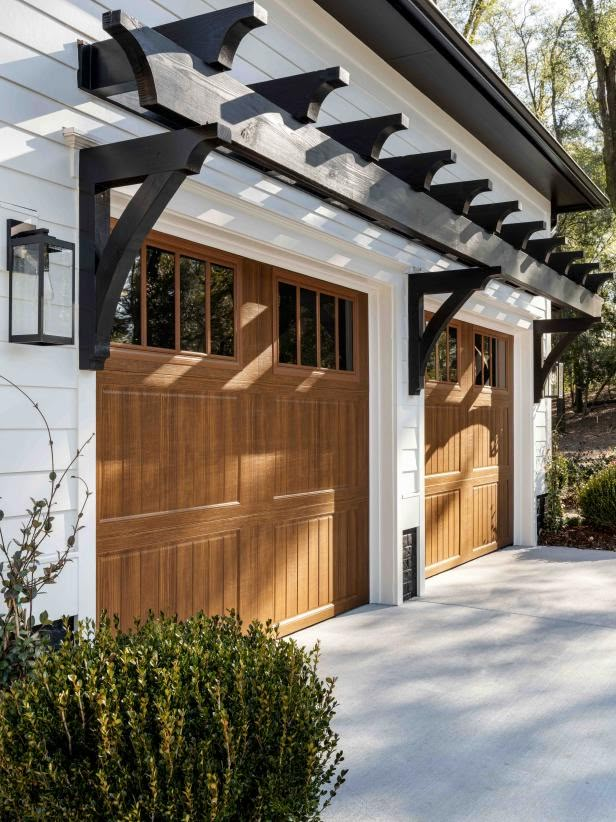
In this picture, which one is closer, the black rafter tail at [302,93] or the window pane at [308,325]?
the black rafter tail at [302,93]

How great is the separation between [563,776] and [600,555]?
16.8ft

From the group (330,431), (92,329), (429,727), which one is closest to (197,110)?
(92,329)

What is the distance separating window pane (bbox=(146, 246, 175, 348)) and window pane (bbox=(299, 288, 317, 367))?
4.32 ft

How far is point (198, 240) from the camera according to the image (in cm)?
405

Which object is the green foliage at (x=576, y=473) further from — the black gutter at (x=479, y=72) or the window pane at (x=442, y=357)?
the window pane at (x=442, y=357)

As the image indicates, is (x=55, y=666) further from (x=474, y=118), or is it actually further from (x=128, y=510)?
(x=474, y=118)

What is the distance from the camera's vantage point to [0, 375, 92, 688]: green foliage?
246 cm

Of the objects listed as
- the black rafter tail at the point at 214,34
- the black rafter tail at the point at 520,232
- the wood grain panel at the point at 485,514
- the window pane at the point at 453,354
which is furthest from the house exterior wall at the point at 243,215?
the wood grain panel at the point at 485,514

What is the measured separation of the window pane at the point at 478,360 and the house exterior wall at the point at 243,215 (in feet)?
1.00

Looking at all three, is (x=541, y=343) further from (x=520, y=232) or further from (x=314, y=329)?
(x=314, y=329)

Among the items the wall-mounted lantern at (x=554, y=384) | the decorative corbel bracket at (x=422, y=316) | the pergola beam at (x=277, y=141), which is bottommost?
the wall-mounted lantern at (x=554, y=384)

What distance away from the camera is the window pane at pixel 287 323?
4.92 metres

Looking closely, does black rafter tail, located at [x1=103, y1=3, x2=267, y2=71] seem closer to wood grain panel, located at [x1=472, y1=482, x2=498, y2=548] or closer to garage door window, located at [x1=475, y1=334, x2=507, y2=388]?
garage door window, located at [x1=475, y1=334, x2=507, y2=388]

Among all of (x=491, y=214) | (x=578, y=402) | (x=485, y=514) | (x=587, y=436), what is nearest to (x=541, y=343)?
(x=485, y=514)
